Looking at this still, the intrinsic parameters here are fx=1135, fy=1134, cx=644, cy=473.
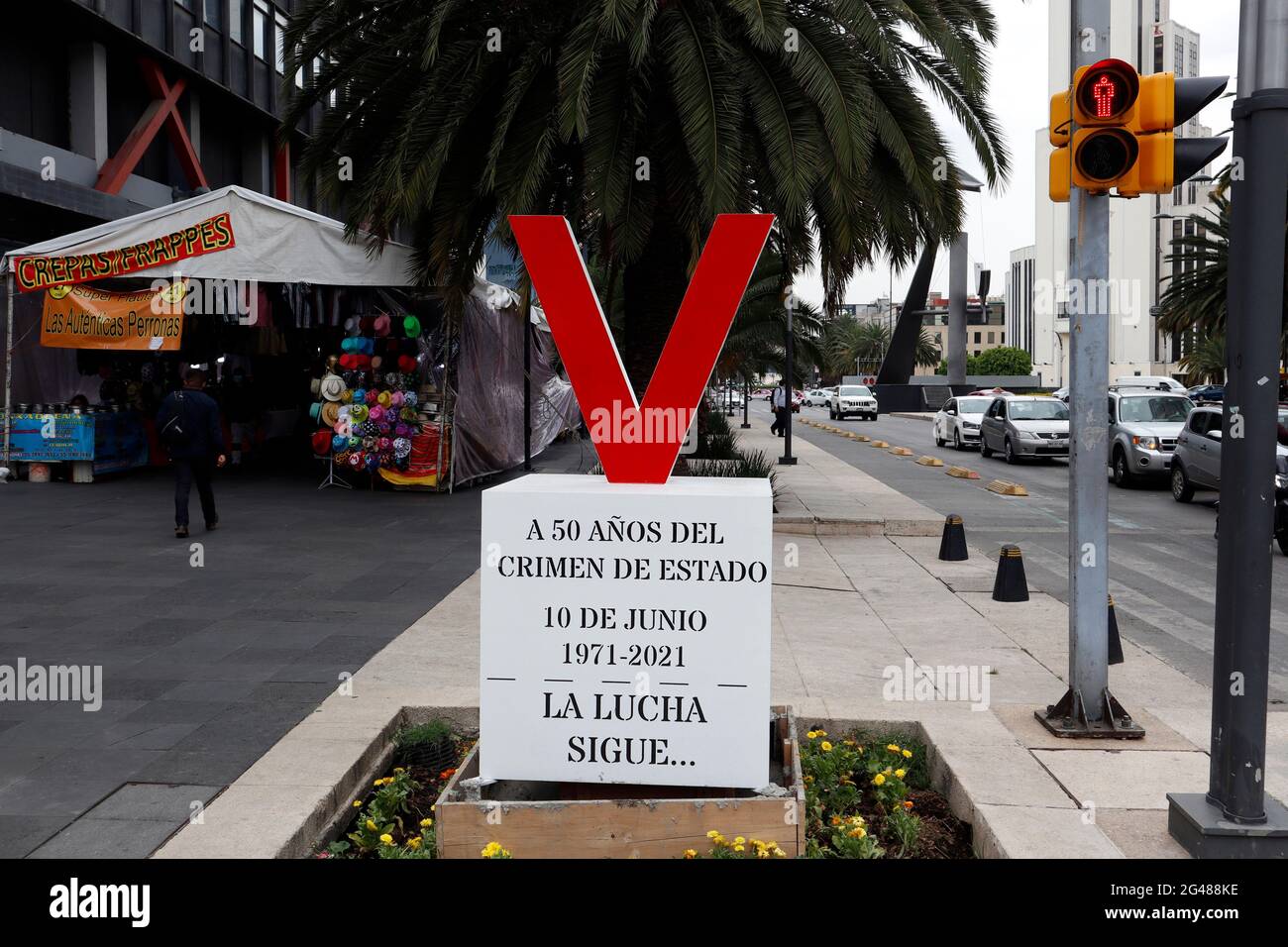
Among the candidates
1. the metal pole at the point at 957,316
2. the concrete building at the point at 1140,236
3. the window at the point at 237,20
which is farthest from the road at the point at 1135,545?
the concrete building at the point at 1140,236

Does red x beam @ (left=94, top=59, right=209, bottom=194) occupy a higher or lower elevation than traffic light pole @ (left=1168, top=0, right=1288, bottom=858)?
higher

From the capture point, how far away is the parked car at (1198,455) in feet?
51.8

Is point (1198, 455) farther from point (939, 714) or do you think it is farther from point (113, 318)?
point (113, 318)

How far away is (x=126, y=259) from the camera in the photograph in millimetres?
15172

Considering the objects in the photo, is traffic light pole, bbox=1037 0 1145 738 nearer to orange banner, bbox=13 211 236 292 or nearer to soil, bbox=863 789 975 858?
soil, bbox=863 789 975 858

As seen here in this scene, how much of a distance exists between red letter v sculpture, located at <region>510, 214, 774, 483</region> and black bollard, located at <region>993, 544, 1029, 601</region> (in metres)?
5.72

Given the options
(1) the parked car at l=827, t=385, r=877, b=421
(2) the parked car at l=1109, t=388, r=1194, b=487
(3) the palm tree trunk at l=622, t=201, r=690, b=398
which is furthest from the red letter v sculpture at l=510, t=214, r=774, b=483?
(1) the parked car at l=827, t=385, r=877, b=421

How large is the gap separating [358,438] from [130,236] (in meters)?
3.98

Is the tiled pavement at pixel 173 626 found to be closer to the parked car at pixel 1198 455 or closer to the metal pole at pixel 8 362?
the metal pole at pixel 8 362

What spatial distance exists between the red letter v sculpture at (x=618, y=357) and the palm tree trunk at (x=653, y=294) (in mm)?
8356

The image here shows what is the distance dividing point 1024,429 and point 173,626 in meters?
21.4

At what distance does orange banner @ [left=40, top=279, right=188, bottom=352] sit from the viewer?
15.5 metres

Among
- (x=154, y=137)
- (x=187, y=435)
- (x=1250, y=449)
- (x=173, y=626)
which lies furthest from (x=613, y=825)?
(x=154, y=137)
